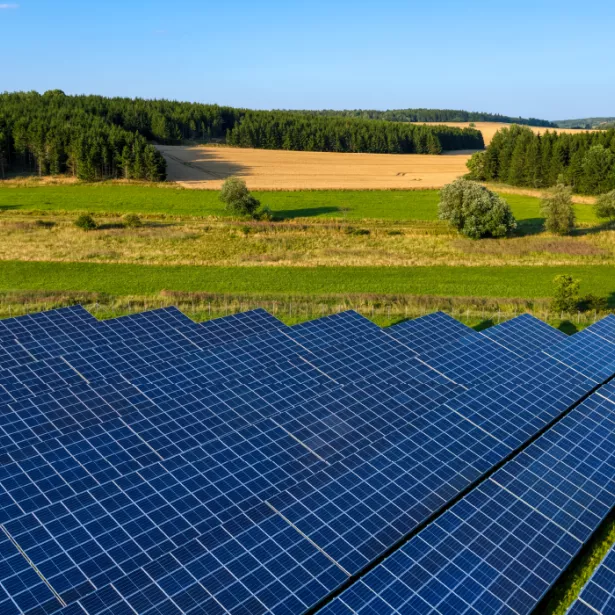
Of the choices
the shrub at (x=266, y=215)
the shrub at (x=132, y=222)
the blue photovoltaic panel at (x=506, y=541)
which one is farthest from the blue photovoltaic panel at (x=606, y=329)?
the shrub at (x=132, y=222)

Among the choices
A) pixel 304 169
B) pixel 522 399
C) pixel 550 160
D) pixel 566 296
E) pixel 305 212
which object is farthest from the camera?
pixel 304 169

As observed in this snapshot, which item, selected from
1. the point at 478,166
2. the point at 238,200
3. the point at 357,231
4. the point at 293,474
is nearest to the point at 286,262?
the point at 357,231

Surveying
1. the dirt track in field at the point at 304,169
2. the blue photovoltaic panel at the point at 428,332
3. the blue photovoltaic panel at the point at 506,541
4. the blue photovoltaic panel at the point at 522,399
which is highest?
the dirt track in field at the point at 304,169

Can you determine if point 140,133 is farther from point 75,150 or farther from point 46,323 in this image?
point 46,323

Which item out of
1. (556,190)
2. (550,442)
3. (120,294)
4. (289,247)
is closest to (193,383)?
(550,442)

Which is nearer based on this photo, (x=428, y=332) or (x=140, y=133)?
(x=428, y=332)

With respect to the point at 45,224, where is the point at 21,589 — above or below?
below

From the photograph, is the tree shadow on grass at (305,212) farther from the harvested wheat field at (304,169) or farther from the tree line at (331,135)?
the tree line at (331,135)
